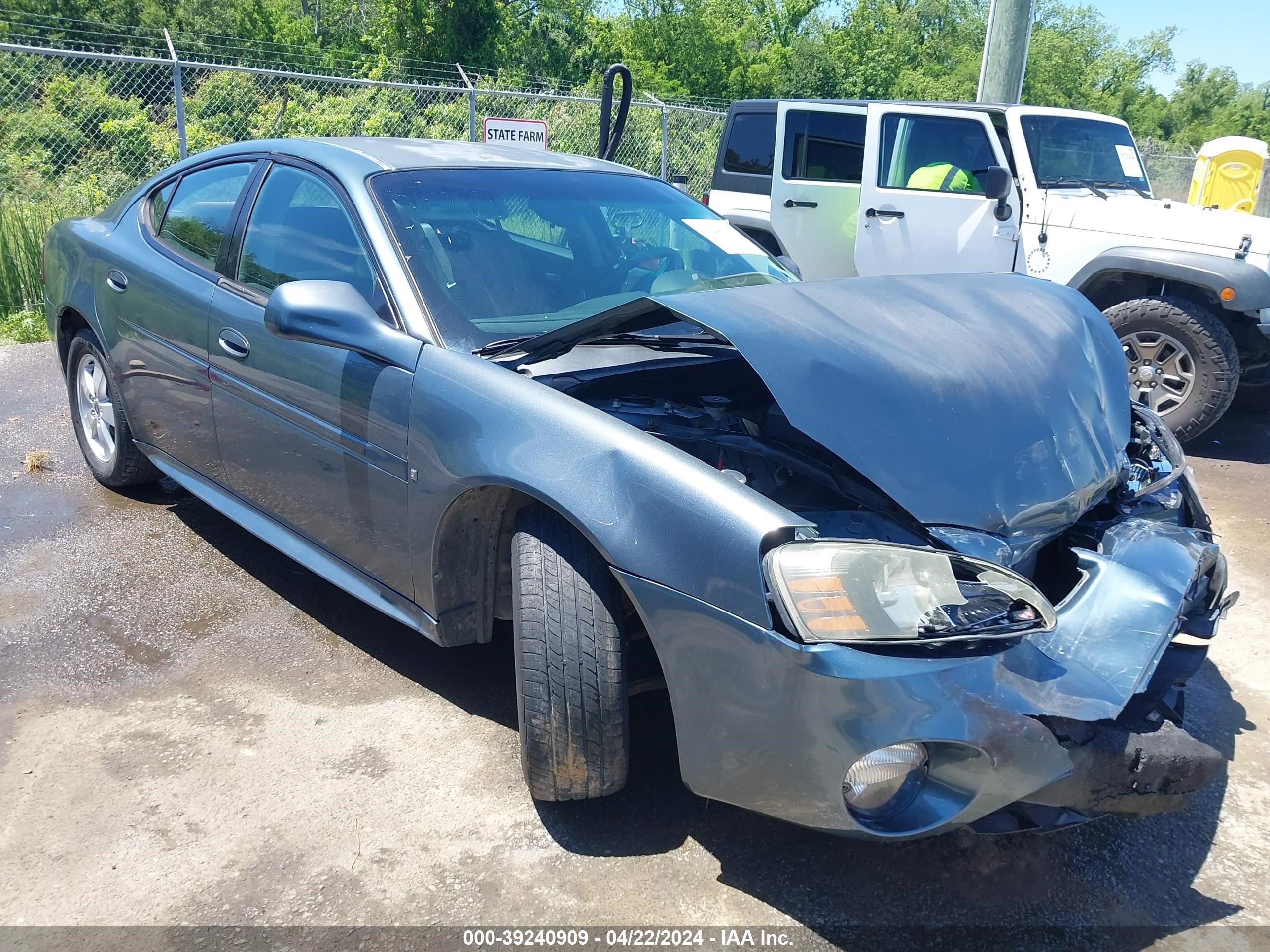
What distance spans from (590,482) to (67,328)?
3.57m

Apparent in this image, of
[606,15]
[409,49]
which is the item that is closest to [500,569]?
[409,49]

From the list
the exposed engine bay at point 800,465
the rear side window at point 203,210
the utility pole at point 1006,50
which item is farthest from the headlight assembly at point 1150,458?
the utility pole at point 1006,50

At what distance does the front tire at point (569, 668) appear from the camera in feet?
7.52

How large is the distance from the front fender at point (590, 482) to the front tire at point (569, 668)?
134 mm

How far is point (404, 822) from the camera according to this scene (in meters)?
2.52

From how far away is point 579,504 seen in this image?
7.35 feet

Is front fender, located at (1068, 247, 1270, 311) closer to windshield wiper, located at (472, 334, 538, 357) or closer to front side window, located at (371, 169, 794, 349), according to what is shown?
front side window, located at (371, 169, 794, 349)

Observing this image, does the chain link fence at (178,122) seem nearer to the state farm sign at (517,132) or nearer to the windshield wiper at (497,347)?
the state farm sign at (517,132)

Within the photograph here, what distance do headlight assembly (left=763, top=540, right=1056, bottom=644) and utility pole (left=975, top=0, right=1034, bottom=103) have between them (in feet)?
25.5

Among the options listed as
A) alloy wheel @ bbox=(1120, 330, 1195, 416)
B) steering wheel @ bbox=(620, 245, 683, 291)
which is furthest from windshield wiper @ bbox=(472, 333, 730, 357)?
alloy wheel @ bbox=(1120, 330, 1195, 416)

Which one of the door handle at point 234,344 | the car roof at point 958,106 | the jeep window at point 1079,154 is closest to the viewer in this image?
the door handle at point 234,344

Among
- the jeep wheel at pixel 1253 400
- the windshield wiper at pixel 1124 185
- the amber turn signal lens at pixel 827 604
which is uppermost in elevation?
the windshield wiper at pixel 1124 185

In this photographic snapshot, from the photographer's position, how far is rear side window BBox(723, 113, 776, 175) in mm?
8328

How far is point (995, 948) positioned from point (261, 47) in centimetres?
3359
